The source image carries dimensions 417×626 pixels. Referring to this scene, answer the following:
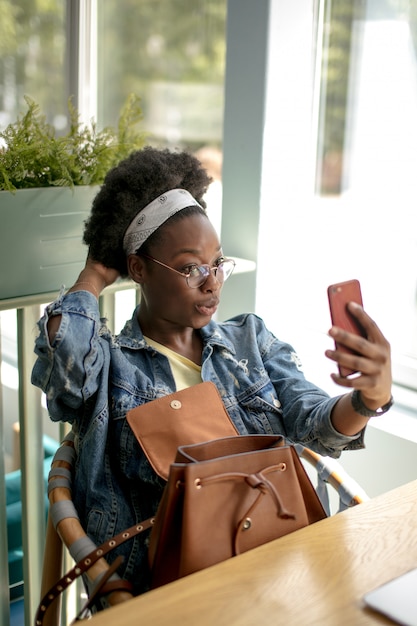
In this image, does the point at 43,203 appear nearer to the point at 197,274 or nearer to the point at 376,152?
the point at 197,274

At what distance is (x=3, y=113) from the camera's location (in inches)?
122

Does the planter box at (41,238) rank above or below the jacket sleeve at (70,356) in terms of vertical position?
above

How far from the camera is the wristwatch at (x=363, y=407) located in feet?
4.54

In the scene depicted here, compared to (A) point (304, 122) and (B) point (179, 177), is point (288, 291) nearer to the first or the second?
(A) point (304, 122)

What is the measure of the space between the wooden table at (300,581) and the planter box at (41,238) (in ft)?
2.78

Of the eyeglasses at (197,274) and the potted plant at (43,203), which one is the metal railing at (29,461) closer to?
the potted plant at (43,203)

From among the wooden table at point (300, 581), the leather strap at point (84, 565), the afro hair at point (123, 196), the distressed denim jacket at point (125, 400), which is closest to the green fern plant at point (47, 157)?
the afro hair at point (123, 196)

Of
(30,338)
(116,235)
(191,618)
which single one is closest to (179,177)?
(116,235)

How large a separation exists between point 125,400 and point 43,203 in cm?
50

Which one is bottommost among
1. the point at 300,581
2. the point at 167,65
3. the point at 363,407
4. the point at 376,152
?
the point at 300,581

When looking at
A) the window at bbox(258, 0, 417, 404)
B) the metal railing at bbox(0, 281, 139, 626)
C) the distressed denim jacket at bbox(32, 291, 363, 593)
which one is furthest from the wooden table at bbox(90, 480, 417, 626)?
the window at bbox(258, 0, 417, 404)

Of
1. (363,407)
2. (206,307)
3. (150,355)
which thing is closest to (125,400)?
(150,355)

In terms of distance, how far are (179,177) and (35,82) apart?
1654mm

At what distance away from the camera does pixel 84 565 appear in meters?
1.26
